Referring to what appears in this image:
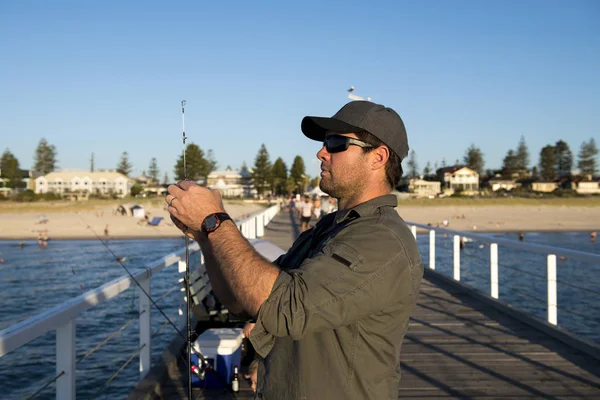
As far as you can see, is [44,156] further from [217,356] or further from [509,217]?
[217,356]

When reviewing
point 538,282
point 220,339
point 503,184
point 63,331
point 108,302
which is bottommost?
point 538,282

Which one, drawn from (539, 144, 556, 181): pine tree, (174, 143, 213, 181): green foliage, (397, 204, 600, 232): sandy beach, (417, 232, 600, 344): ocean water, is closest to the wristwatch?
(174, 143, 213, 181): green foliage

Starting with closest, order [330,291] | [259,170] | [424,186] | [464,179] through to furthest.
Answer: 1. [330,291]
2. [259,170]
3. [464,179]
4. [424,186]

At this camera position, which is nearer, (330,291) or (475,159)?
(330,291)

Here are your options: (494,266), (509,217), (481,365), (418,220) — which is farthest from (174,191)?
(509,217)

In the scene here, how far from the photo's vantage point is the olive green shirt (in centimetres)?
143

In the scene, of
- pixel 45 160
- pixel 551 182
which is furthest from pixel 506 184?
pixel 45 160

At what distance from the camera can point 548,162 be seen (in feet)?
367

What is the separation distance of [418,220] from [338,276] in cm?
4666

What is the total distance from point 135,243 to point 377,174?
31.9 metres

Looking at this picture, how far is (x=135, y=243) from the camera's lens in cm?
3241

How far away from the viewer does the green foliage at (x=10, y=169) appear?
95.5 meters

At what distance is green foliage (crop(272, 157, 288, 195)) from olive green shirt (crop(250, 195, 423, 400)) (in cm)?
10062

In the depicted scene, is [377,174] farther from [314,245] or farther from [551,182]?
[551,182]
